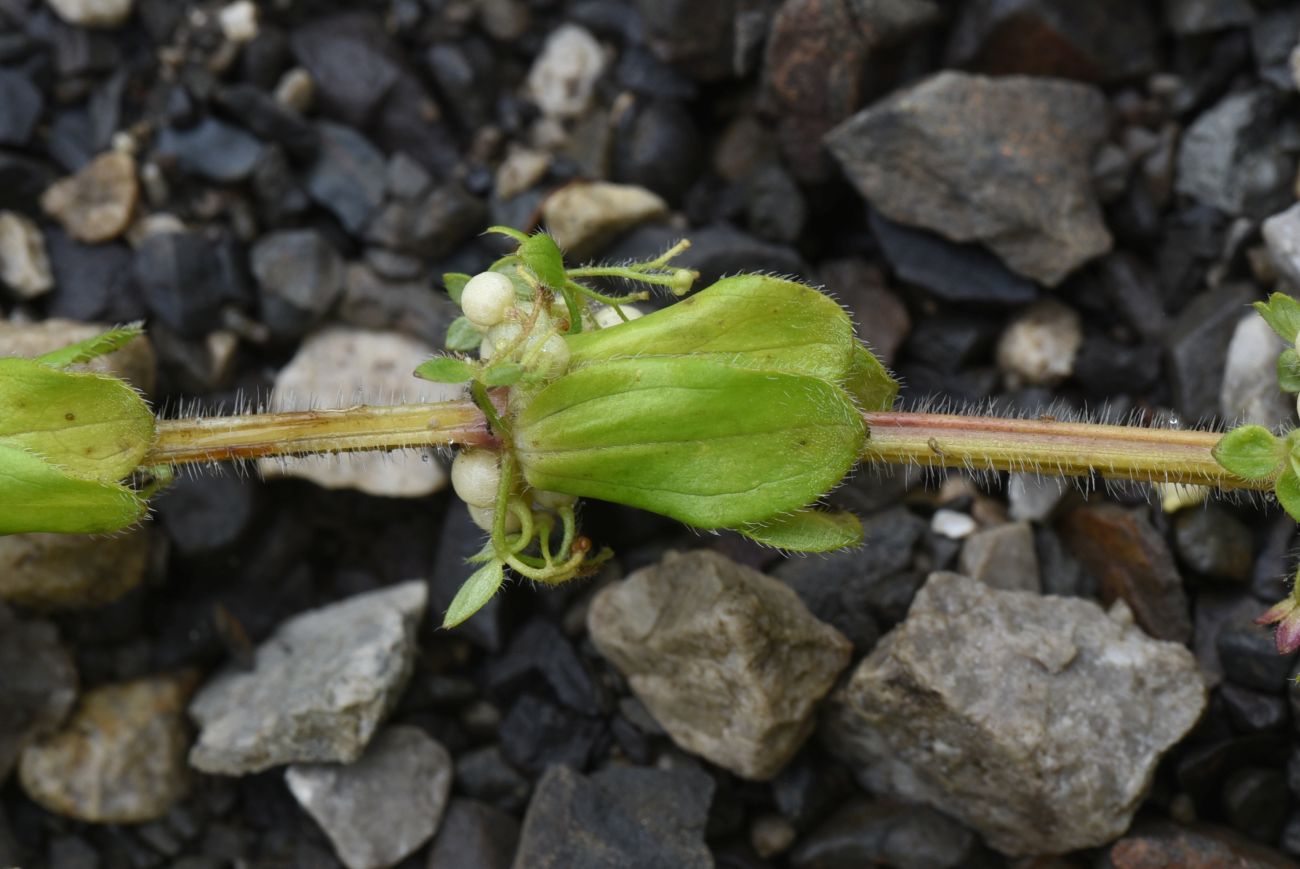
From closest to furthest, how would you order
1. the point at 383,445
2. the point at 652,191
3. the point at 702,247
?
1. the point at 383,445
2. the point at 702,247
3. the point at 652,191

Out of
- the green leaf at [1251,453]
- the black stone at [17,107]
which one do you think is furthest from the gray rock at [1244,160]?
the black stone at [17,107]

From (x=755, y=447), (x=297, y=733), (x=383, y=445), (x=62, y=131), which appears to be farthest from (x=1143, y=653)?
(x=62, y=131)

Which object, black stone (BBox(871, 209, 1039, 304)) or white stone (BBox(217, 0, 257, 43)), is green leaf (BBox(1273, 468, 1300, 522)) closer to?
black stone (BBox(871, 209, 1039, 304))

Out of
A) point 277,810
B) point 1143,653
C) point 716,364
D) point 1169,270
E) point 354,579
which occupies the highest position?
point 716,364

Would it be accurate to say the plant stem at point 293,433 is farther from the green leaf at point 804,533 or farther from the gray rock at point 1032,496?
the gray rock at point 1032,496

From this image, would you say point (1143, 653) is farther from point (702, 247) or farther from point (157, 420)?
point (157, 420)

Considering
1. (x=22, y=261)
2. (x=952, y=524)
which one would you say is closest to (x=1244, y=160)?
(x=952, y=524)
